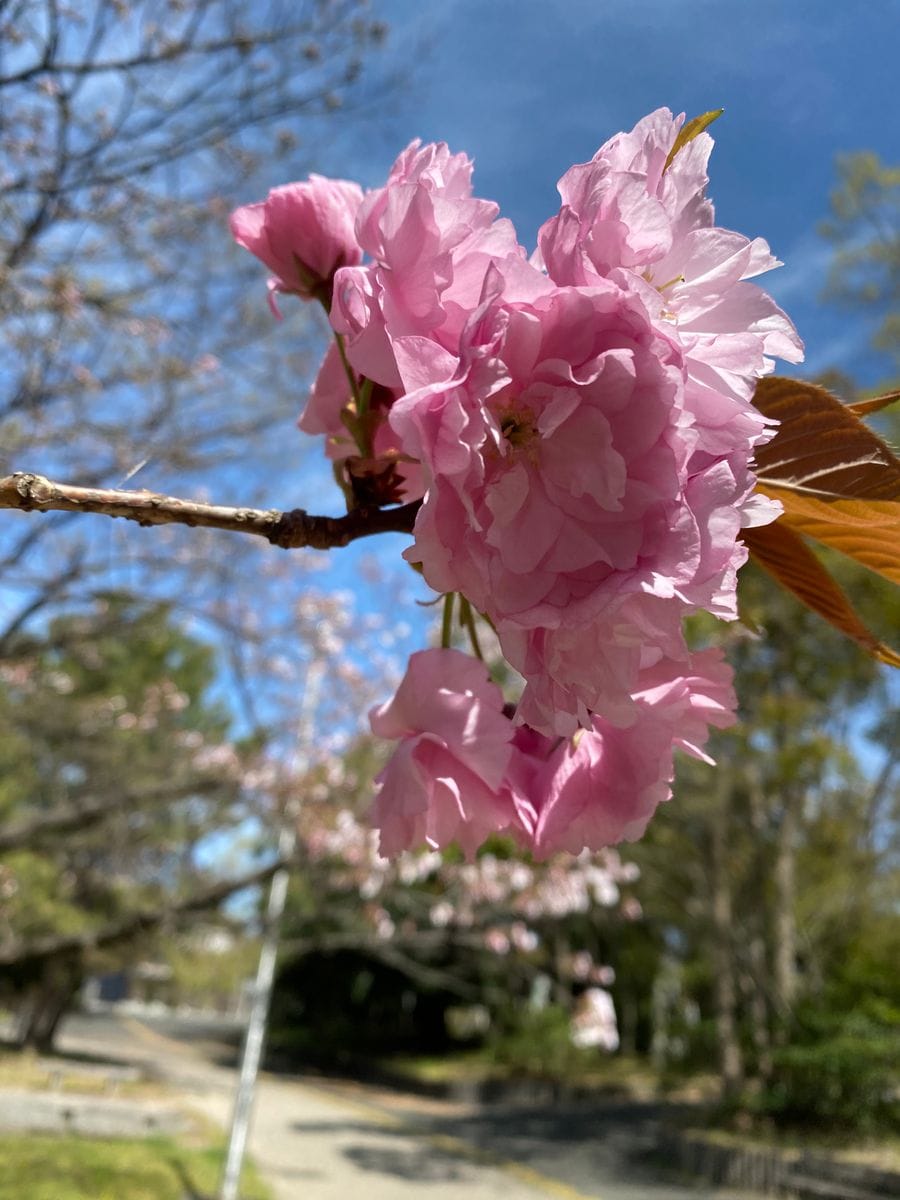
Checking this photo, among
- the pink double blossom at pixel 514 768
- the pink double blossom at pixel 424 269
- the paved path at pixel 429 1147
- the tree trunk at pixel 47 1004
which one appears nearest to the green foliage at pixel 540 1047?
the paved path at pixel 429 1147

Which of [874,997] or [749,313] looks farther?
[874,997]

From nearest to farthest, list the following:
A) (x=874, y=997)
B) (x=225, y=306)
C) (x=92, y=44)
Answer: (x=92, y=44) < (x=225, y=306) < (x=874, y=997)

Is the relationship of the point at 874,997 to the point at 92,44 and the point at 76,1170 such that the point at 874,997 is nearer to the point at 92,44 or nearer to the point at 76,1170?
the point at 76,1170

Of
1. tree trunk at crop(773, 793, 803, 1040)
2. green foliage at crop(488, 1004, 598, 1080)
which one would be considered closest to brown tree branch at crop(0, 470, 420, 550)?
tree trunk at crop(773, 793, 803, 1040)

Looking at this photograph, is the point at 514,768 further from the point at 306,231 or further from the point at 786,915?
the point at 786,915

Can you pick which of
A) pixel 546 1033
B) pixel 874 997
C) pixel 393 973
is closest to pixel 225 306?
pixel 874 997

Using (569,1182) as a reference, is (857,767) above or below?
above

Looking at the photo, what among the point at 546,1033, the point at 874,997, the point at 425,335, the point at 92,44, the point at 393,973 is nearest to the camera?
the point at 425,335
